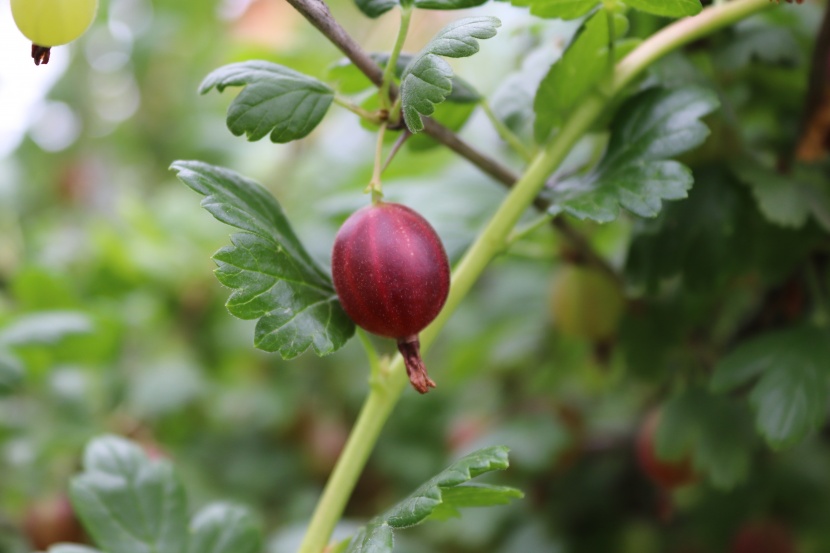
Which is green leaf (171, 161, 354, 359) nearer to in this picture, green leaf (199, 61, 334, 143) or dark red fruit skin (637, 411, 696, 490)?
green leaf (199, 61, 334, 143)

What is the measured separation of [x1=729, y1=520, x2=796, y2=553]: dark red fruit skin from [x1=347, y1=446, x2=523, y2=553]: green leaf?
1.83 ft

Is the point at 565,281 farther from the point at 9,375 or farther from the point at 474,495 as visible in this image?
the point at 9,375

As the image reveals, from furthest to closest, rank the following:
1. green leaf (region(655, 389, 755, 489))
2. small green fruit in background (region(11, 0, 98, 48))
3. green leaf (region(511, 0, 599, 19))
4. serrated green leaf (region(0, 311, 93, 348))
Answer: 1. serrated green leaf (region(0, 311, 93, 348))
2. green leaf (region(655, 389, 755, 489))
3. green leaf (region(511, 0, 599, 19))
4. small green fruit in background (region(11, 0, 98, 48))

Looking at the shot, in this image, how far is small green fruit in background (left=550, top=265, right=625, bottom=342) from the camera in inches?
34.2

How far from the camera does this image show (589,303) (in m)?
0.88

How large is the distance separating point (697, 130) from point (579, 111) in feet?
0.29

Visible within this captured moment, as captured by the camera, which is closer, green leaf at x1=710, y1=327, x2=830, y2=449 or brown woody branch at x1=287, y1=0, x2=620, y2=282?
brown woody branch at x1=287, y1=0, x2=620, y2=282

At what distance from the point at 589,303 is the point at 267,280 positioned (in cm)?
45

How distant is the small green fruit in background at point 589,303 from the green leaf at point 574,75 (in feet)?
0.89

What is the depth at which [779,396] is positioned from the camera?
68cm

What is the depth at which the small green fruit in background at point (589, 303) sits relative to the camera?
0.87m

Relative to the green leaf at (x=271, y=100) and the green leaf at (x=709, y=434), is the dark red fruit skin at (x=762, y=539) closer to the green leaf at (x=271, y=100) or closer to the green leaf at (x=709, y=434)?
the green leaf at (x=709, y=434)

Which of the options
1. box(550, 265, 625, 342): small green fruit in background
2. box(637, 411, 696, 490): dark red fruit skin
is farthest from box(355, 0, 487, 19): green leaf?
box(637, 411, 696, 490): dark red fruit skin

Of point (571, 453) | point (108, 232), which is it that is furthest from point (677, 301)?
point (108, 232)
